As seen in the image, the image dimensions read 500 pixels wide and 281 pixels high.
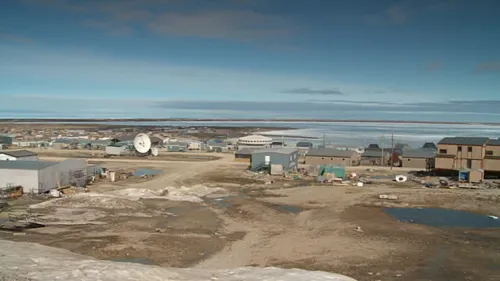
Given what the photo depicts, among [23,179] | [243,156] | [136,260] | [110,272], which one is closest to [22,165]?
[23,179]

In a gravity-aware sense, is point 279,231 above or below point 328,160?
below

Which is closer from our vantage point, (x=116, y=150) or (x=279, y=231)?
(x=279, y=231)

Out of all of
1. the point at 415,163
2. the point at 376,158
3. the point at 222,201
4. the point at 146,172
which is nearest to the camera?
the point at 222,201

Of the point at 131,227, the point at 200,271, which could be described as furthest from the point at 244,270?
the point at 131,227

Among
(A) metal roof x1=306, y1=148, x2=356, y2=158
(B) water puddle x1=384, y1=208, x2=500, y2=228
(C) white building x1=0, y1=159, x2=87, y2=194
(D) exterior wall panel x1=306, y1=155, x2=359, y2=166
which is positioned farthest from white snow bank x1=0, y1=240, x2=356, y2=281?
(A) metal roof x1=306, y1=148, x2=356, y2=158

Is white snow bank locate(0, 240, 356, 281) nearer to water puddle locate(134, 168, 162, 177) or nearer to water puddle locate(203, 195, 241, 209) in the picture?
water puddle locate(203, 195, 241, 209)

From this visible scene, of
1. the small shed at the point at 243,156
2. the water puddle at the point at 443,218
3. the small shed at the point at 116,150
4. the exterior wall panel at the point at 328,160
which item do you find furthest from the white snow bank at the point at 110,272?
the small shed at the point at 116,150

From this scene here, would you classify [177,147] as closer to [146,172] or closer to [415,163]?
[146,172]
